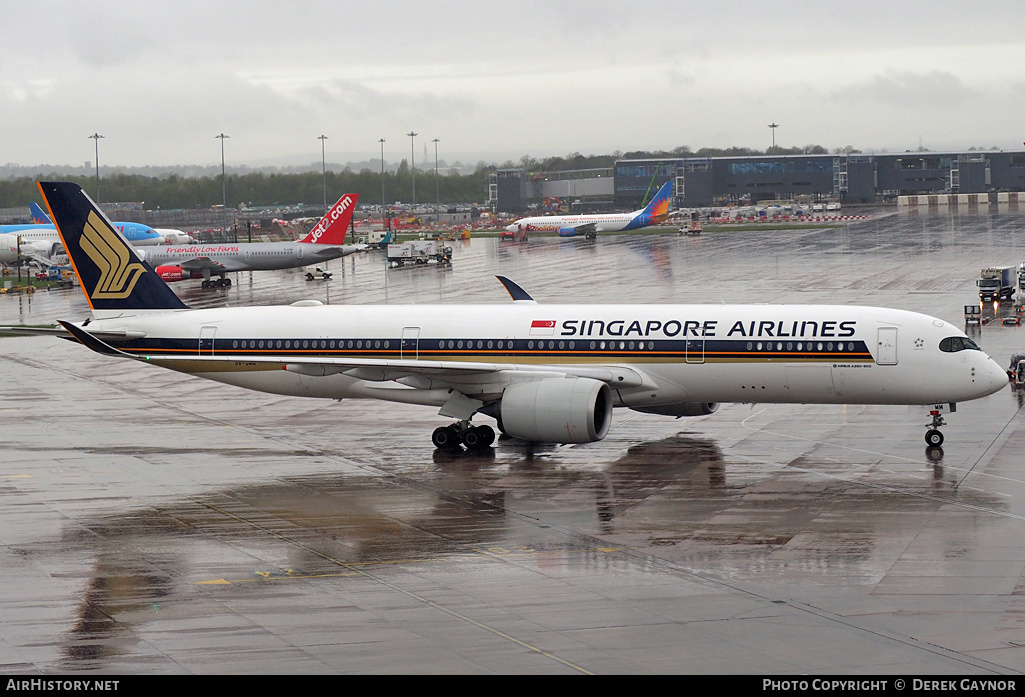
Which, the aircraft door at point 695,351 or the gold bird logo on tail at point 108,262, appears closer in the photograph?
the aircraft door at point 695,351

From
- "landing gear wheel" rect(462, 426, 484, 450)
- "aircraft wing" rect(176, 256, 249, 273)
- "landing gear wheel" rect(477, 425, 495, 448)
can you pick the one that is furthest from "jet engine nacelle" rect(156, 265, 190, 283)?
"landing gear wheel" rect(477, 425, 495, 448)

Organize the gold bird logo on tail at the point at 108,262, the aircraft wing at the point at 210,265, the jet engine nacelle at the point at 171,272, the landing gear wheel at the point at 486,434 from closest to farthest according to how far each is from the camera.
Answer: the landing gear wheel at the point at 486,434 → the gold bird logo on tail at the point at 108,262 → the aircraft wing at the point at 210,265 → the jet engine nacelle at the point at 171,272

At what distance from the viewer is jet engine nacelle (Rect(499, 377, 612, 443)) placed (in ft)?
102

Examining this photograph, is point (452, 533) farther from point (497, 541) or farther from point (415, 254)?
point (415, 254)

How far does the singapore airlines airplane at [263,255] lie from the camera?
9675cm

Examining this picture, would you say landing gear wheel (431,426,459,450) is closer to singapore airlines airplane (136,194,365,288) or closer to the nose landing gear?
the nose landing gear

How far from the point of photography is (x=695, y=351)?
3306 centimetres

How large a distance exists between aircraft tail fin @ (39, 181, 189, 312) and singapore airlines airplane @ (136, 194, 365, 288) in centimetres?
5844

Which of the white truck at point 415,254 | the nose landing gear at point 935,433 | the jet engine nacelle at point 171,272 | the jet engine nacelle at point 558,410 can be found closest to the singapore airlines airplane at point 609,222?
the white truck at point 415,254

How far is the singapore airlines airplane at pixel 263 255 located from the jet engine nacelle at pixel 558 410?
66.9 meters

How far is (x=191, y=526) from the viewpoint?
2666cm

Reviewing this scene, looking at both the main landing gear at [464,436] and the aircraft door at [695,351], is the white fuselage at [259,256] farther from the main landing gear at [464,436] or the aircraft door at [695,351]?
the aircraft door at [695,351]

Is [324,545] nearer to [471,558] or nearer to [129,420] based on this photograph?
[471,558]

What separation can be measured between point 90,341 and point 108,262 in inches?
137
